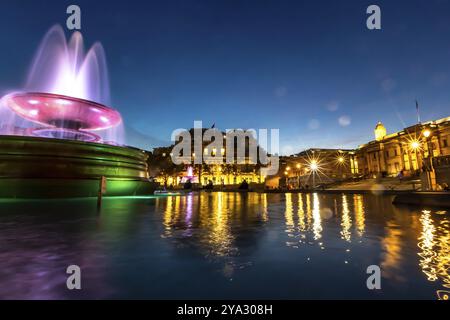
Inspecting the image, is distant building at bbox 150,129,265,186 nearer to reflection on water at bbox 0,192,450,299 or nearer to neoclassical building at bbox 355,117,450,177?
neoclassical building at bbox 355,117,450,177

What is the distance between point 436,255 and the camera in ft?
14.0

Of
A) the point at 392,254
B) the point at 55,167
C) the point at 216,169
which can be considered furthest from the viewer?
the point at 216,169

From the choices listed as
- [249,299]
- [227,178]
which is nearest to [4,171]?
[249,299]

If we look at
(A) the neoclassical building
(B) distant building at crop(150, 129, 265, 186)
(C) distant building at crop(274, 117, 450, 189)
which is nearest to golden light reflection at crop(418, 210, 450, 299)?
(C) distant building at crop(274, 117, 450, 189)

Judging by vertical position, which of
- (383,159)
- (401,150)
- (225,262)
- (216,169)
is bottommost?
(225,262)

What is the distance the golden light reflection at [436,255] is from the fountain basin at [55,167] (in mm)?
22704

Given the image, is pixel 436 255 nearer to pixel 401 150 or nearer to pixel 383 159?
pixel 401 150

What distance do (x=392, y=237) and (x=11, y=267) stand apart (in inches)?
292

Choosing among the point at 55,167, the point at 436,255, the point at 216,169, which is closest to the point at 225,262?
the point at 436,255

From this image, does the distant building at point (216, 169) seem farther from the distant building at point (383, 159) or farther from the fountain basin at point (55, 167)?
the fountain basin at point (55, 167)

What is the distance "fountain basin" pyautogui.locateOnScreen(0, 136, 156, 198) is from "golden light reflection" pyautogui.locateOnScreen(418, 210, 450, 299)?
22704mm

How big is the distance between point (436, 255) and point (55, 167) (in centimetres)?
2338

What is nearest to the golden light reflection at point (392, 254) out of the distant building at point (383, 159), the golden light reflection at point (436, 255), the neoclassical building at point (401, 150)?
the golden light reflection at point (436, 255)

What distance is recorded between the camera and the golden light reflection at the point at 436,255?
322 cm
